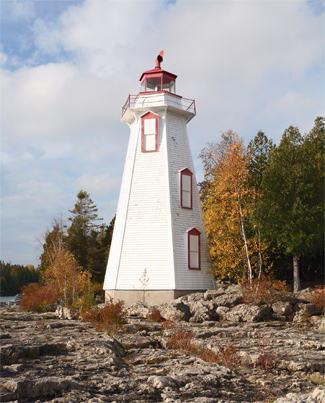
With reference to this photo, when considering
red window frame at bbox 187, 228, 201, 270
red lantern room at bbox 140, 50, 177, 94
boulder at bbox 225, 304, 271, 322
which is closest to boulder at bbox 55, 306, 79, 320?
red window frame at bbox 187, 228, 201, 270

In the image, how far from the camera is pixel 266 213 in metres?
24.8

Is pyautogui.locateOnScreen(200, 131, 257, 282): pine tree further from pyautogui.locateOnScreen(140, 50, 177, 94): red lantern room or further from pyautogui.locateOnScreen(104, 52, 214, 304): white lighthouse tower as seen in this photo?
pyautogui.locateOnScreen(140, 50, 177, 94): red lantern room

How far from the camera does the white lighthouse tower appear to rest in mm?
24156

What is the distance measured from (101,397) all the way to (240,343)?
21.2ft

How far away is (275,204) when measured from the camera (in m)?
25.0

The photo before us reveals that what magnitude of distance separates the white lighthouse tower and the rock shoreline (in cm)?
781

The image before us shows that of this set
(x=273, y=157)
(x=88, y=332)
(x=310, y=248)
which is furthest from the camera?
(x=273, y=157)

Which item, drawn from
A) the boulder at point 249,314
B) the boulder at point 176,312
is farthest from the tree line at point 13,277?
the boulder at point 249,314

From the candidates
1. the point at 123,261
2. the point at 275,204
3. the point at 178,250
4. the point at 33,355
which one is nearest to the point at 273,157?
the point at 275,204

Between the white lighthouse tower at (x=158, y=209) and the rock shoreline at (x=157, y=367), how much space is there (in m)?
7.81

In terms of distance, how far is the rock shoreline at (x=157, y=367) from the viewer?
24.3 ft

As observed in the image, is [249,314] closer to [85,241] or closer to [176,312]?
[176,312]

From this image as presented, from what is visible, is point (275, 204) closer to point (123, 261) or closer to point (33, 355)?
point (123, 261)

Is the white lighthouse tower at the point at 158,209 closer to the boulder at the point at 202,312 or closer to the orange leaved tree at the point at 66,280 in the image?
the boulder at the point at 202,312
